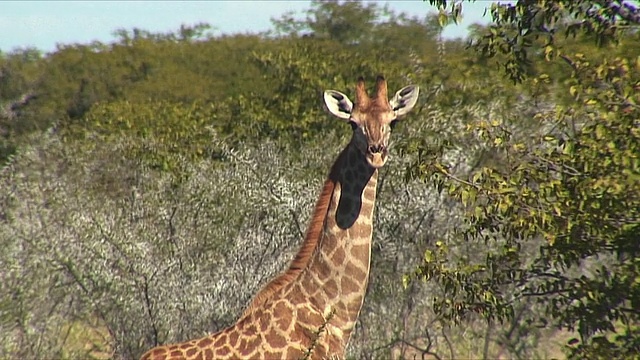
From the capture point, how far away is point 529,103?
18672 millimetres

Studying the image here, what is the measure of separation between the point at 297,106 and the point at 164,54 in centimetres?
2796

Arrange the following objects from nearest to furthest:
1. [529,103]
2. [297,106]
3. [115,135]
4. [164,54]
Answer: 1. [529,103]
2. [297,106]
3. [115,135]
4. [164,54]

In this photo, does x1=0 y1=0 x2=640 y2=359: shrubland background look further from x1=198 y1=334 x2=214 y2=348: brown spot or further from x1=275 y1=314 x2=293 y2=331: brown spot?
x1=198 y1=334 x2=214 y2=348: brown spot

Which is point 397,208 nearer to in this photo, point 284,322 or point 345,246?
point 345,246

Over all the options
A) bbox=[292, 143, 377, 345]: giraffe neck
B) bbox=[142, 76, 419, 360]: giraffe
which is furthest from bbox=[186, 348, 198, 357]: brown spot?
bbox=[292, 143, 377, 345]: giraffe neck

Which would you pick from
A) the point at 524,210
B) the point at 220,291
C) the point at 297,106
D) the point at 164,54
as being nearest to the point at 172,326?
the point at 220,291

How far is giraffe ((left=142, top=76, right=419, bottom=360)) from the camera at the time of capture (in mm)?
9062

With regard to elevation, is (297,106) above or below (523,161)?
above

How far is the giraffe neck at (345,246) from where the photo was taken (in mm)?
9352

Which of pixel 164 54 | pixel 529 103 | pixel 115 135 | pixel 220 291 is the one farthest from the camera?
pixel 164 54

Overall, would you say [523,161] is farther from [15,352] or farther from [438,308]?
[15,352]

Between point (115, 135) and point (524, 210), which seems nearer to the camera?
point (524, 210)

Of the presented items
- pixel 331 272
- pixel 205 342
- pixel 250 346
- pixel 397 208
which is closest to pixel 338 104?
pixel 331 272

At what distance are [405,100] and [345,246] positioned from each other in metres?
1.18
